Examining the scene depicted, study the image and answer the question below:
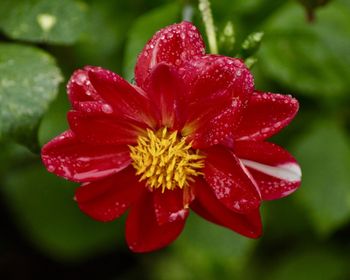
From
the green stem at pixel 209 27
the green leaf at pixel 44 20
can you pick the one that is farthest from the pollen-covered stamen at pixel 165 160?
the green leaf at pixel 44 20

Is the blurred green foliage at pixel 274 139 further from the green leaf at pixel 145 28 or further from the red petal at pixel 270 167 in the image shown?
the red petal at pixel 270 167

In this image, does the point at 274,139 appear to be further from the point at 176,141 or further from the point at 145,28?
the point at 176,141

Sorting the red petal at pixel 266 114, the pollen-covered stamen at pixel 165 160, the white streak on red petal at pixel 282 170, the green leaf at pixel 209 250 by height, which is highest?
the red petal at pixel 266 114

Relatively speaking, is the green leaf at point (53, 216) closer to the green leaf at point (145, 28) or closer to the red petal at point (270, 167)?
the green leaf at point (145, 28)

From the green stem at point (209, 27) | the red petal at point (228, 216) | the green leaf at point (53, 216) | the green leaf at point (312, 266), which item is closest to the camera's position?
the red petal at point (228, 216)

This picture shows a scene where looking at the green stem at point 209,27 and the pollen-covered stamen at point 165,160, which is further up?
the green stem at point 209,27

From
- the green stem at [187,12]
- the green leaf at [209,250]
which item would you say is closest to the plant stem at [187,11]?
the green stem at [187,12]

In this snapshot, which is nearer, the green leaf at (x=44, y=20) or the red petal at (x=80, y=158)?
the red petal at (x=80, y=158)

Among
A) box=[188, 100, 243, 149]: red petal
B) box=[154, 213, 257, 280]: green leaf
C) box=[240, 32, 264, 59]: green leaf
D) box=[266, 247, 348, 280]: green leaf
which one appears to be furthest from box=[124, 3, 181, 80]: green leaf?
box=[266, 247, 348, 280]: green leaf

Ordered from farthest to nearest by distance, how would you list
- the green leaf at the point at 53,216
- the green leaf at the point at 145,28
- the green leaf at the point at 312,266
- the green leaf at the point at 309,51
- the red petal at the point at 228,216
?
the green leaf at the point at 312,266 → the green leaf at the point at 53,216 → the green leaf at the point at 309,51 → the green leaf at the point at 145,28 → the red petal at the point at 228,216
